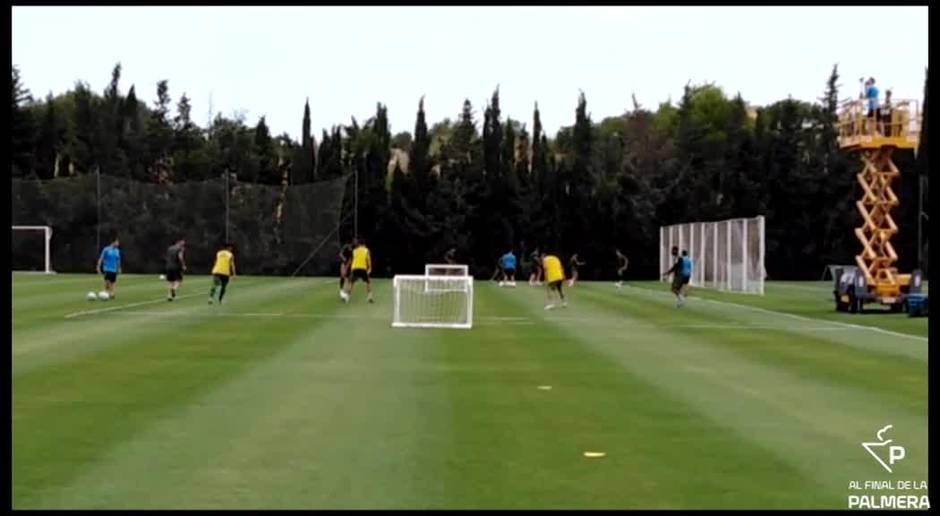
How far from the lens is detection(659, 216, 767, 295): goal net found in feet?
141

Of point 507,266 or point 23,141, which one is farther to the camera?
point 23,141

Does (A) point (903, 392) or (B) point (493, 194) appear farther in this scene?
(B) point (493, 194)

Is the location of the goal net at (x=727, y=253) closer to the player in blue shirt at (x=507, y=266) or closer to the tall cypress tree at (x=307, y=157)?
the player in blue shirt at (x=507, y=266)

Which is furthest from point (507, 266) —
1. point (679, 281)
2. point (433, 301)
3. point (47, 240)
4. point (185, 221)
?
point (433, 301)

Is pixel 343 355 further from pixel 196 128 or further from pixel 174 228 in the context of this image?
pixel 196 128

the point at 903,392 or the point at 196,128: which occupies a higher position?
the point at 196,128

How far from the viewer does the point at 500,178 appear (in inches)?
2670

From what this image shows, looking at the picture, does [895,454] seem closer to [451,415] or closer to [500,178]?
[451,415]

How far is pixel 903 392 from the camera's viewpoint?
1387cm

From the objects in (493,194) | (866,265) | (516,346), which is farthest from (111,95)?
(516,346)

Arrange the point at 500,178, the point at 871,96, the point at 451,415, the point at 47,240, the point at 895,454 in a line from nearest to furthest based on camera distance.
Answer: the point at 895,454 < the point at 451,415 < the point at 871,96 < the point at 47,240 < the point at 500,178

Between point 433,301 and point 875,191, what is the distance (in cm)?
1443

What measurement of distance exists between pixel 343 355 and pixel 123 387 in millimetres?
4573

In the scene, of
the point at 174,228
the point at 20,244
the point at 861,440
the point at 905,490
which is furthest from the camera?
the point at 174,228
